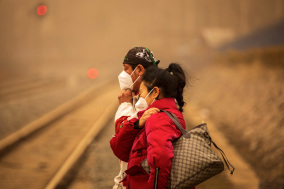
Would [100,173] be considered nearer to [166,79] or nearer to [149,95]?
[149,95]

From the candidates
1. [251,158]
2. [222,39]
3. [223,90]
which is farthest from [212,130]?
[222,39]

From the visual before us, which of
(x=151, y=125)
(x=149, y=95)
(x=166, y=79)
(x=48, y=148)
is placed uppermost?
(x=166, y=79)

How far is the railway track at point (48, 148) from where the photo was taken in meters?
5.44

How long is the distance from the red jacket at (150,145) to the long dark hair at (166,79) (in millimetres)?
68

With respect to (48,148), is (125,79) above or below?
above

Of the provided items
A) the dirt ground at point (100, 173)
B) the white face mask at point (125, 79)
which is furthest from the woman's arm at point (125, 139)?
the dirt ground at point (100, 173)

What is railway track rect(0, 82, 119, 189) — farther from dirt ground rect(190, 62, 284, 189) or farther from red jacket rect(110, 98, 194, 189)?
dirt ground rect(190, 62, 284, 189)

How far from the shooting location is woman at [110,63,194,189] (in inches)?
79.1

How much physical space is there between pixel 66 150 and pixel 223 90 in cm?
805

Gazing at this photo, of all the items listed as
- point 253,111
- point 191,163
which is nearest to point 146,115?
point 191,163

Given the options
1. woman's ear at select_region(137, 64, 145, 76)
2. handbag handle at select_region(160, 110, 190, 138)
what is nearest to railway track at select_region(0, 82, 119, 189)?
woman's ear at select_region(137, 64, 145, 76)

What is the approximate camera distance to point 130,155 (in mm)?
2229

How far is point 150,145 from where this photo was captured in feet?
6.42

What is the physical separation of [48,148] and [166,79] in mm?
5505
